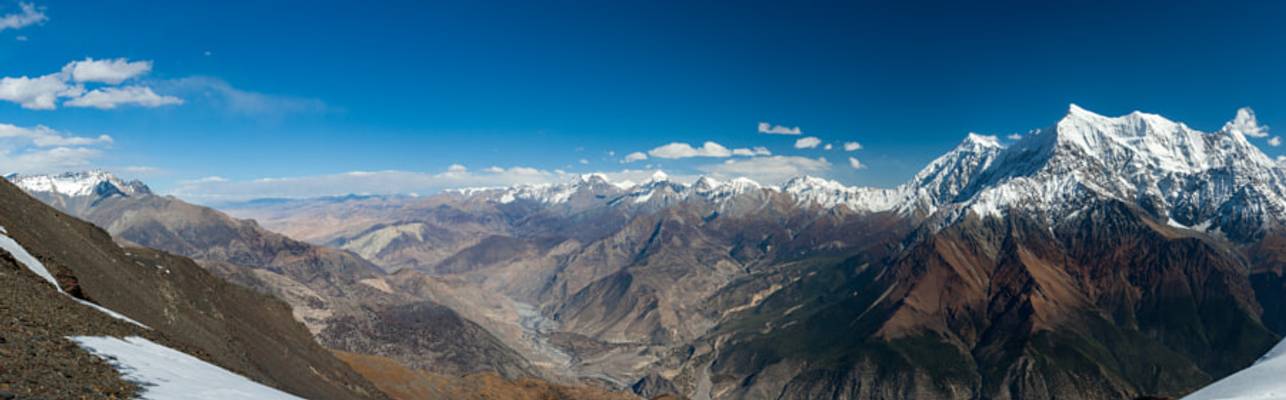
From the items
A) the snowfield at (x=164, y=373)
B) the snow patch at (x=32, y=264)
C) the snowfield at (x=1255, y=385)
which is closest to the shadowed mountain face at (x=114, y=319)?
the snow patch at (x=32, y=264)

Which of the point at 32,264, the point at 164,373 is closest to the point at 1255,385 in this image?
the point at 164,373

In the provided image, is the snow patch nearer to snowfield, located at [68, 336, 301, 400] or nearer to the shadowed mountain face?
the shadowed mountain face

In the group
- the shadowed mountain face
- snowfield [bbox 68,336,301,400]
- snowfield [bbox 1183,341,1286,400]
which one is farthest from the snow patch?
snowfield [bbox 1183,341,1286,400]

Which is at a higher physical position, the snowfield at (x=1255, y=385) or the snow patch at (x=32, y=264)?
the snow patch at (x=32, y=264)

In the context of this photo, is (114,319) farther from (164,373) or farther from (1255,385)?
(1255,385)

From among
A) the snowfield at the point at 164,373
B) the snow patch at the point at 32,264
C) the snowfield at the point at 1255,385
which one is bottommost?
the snowfield at the point at 164,373

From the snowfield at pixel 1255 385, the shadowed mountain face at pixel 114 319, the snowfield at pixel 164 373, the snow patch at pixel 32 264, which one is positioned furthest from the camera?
the snow patch at pixel 32 264

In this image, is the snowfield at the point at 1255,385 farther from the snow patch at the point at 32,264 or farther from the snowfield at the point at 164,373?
the snow patch at the point at 32,264
